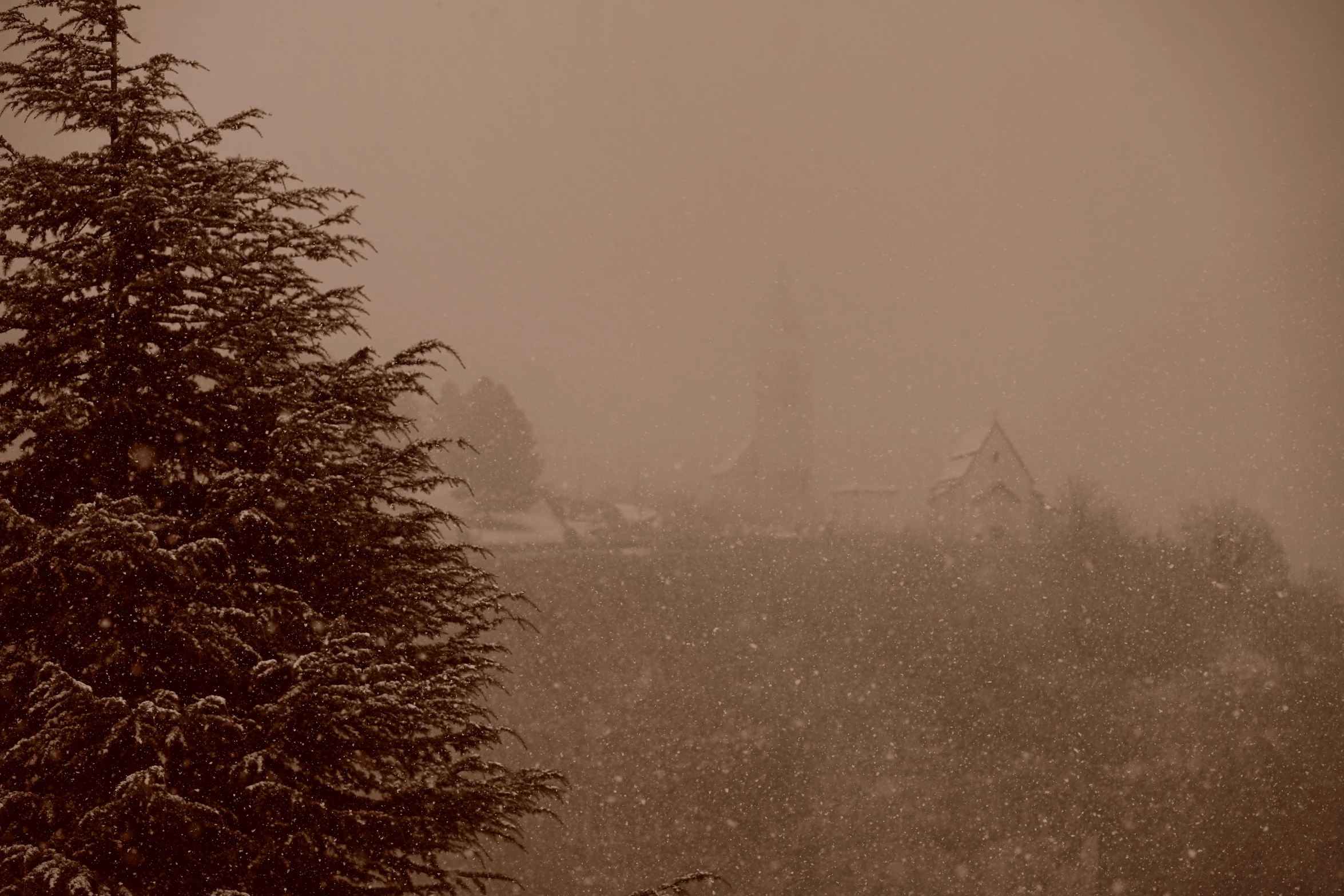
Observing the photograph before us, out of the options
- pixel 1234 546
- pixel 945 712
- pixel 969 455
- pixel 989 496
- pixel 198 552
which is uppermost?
pixel 969 455

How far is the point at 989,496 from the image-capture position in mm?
43000

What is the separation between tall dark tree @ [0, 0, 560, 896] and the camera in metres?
5.07

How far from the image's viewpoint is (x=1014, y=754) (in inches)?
1166

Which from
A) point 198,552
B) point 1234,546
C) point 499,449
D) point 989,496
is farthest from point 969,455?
point 198,552

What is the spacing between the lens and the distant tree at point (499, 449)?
40062 millimetres

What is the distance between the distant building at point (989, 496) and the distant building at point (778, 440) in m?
9.01

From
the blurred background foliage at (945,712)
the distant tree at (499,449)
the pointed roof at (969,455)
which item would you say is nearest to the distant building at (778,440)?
the pointed roof at (969,455)

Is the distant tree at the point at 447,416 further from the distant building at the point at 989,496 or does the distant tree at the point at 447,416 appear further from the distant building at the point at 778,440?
the distant building at the point at 989,496

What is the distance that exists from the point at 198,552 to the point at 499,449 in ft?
116

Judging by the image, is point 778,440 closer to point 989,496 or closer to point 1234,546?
point 989,496

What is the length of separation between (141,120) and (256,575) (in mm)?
3276

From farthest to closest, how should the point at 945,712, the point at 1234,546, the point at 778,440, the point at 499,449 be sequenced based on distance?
the point at 778,440
the point at 499,449
the point at 1234,546
the point at 945,712

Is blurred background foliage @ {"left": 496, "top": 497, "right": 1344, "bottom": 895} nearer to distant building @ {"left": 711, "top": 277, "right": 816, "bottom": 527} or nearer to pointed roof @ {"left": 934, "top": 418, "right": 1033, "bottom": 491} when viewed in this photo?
pointed roof @ {"left": 934, "top": 418, "right": 1033, "bottom": 491}

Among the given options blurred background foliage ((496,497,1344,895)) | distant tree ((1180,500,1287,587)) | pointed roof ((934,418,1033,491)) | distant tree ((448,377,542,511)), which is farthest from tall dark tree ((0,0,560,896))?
distant tree ((1180,500,1287,587))
